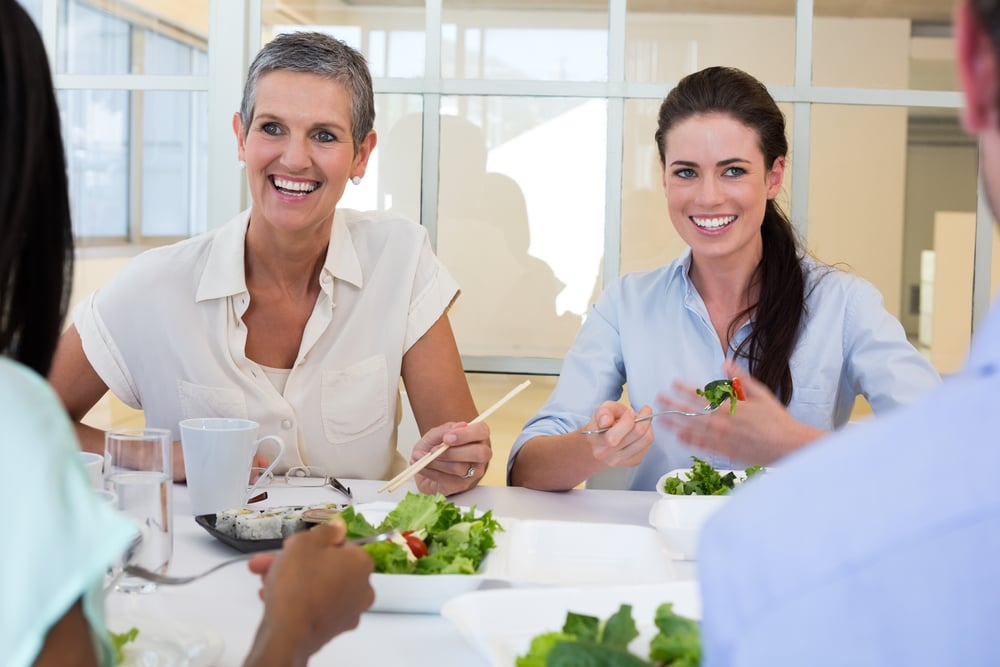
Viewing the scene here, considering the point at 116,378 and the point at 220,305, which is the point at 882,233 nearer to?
the point at 220,305

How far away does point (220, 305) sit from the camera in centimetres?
221

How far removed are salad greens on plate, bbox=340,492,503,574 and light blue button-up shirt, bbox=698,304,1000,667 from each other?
79 cm

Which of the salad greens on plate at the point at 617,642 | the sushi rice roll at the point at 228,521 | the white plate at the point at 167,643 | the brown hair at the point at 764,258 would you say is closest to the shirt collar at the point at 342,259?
the brown hair at the point at 764,258

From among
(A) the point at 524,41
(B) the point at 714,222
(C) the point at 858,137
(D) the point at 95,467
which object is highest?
(A) the point at 524,41

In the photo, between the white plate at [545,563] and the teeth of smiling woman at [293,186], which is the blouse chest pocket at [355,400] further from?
the white plate at [545,563]

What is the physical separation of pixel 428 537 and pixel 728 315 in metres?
1.19

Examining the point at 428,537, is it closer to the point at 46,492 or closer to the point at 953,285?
the point at 46,492

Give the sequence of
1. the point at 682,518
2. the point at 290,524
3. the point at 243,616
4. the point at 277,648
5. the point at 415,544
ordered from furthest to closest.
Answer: the point at 682,518
the point at 290,524
the point at 415,544
the point at 243,616
the point at 277,648

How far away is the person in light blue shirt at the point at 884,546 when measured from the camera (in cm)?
52

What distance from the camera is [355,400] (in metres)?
2.28

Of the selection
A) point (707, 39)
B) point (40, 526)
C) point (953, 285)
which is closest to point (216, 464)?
point (40, 526)

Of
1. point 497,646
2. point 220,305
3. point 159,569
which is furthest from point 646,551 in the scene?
point 220,305

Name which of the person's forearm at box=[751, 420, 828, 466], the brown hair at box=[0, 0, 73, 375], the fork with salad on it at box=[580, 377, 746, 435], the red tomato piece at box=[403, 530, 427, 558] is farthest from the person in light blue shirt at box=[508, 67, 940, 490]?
the brown hair at box=[0, 0, 73, 375]

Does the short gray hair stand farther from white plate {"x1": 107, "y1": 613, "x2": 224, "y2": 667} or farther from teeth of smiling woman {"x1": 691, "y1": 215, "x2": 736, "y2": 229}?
white plate {"x1": 107, "y1": 613, "x2": 224, "y2": 667}
